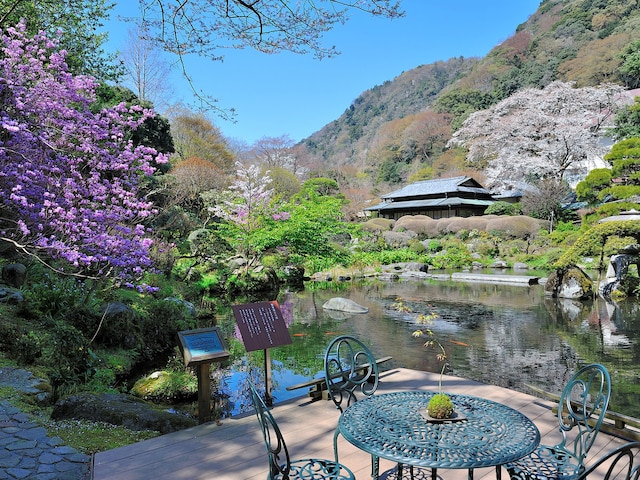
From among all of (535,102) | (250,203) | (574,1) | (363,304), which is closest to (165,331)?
(363,304)

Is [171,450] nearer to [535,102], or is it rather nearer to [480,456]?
[480,456]

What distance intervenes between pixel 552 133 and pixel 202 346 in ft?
90.0

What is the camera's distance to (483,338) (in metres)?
8.02

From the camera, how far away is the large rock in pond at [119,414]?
369 cm

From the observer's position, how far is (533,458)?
2.24 m

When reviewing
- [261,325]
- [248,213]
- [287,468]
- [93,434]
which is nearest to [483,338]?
[261,325]

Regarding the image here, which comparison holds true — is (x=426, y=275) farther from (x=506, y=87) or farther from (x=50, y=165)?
(x=506, y=87)

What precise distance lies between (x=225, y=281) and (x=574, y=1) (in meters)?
55.1

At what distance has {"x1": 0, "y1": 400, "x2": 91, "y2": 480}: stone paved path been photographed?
283cm

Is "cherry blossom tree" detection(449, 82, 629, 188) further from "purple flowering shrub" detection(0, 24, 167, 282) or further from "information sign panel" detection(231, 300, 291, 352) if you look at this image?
"information sign panel" detection(231, 300, 291, 352)

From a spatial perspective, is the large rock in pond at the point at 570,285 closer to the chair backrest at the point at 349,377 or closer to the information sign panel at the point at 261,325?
the chair backrest at the point at 349,377

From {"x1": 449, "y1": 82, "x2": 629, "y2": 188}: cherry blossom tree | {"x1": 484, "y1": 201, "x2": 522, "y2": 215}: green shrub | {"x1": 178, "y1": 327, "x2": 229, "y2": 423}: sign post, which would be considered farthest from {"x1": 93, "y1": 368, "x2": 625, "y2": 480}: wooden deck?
{"x1": 449, "y1": 82, "x2": 629, "y2": 188}: cherry blossom tree

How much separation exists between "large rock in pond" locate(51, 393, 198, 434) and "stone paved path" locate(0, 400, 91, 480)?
0.94 ft

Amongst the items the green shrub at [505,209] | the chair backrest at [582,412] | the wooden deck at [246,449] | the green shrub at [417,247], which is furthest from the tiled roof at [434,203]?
the wooden deck at [246,449]
